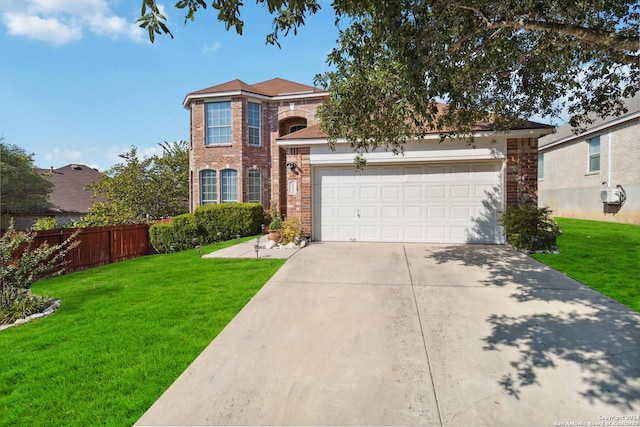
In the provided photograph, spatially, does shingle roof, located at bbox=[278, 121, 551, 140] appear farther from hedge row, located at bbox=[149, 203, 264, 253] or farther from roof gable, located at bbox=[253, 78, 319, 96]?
roof gable, located at bbox=[253, 78, 319, 96]

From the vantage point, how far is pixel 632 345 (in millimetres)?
3580

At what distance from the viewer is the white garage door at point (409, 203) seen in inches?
369

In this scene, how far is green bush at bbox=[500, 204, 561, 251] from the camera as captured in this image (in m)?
8.11

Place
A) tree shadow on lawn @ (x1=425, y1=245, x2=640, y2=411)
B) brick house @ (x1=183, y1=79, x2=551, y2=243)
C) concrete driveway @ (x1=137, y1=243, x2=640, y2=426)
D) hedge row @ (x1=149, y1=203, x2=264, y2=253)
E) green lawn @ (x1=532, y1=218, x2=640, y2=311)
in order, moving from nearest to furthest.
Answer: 1. concrete driveway @ (x1=137, y1=243, x2=640, y2=426)
2. tree shadow on lawn @ (x1=425, y1=245, x2=640, y2=411)
3. green lawn @ (x1=532, y1=218, x2=640, y2=311)
4. brick house @ (x1=183, y1=79, x2=551, y2=243)
5. hedge row @ (x1=149, y1=203, x2=264, y2=253)

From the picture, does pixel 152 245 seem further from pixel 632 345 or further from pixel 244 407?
pixel 632 345

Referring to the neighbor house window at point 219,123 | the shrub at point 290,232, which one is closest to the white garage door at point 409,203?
the shrub at point 290,232

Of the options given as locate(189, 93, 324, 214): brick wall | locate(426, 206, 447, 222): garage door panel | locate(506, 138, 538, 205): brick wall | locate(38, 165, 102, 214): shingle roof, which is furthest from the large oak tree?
locate(38, 165, 102, 214): shingle roof

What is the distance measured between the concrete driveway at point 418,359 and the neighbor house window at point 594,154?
14864 mm

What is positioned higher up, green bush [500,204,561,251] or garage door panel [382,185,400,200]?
garage door panel [382,185,400,200]

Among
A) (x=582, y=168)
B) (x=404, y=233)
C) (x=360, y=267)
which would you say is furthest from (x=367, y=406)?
(x=582, y=168)

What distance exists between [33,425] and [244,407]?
1712mm

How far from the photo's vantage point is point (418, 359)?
11.3ft

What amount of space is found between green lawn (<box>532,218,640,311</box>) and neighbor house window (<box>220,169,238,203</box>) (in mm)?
13780

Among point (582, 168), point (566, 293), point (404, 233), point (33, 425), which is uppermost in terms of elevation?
point (582, 168)
